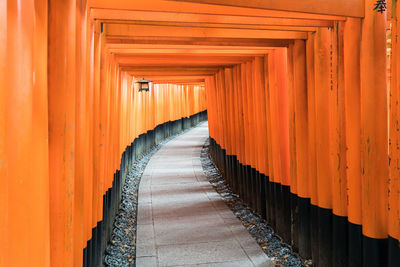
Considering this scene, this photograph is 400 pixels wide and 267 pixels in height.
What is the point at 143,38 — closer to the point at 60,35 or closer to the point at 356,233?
the point at 60,35

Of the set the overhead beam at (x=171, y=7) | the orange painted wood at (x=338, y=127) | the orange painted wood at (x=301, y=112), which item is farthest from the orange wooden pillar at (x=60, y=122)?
the orange painted wood at (x=301, y=112)

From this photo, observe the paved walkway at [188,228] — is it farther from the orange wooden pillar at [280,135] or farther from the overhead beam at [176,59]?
Answer: the overhead beam at [176,59]

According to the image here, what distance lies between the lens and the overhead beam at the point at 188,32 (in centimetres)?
495

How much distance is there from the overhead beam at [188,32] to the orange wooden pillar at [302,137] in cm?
36

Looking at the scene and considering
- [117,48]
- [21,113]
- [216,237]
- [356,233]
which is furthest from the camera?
[216,237]

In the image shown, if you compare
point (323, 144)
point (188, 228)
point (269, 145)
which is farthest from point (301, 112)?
point (188, 228)

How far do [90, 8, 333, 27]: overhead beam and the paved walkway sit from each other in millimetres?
3365

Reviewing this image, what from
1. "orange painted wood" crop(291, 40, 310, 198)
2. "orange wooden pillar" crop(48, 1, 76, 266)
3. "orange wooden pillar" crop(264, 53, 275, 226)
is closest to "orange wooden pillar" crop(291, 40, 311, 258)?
"orange painted wood" crop(291, 40, 310, 198)

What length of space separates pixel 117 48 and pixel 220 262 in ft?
12.2

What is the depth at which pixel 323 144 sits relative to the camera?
Answer: 15.8ft

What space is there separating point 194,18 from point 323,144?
224 centimetres

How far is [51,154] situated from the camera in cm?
244

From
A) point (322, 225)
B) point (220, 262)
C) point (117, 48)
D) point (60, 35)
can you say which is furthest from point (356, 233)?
point (117, 48)

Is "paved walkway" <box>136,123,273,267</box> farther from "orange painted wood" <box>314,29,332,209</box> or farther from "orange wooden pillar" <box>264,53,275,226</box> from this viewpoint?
"orange painted wood" <box>314,29,332,209</box>
